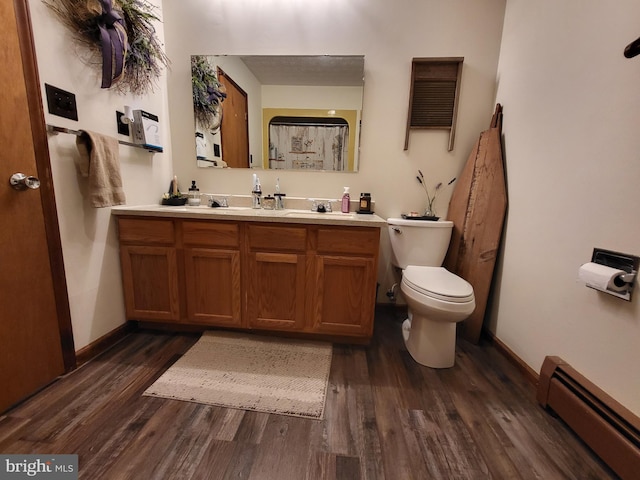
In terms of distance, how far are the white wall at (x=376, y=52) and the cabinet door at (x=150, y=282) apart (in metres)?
0.81

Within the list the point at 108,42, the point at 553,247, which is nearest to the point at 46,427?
the point at 108,42

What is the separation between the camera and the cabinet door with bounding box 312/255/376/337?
154cm

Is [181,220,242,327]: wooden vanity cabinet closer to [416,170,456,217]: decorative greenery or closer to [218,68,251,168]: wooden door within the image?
[218,68,251,168]: wooden door

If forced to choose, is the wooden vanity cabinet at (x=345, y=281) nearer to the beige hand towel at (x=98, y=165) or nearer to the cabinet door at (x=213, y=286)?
the cabinet door at (x=213, y=286)

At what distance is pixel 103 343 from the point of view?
1551mm

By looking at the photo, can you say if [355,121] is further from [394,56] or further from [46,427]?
[46,427]

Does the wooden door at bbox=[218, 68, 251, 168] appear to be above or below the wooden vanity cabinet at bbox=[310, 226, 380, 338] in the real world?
above

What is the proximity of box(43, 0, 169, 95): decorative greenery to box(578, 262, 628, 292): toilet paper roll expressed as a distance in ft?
8.22

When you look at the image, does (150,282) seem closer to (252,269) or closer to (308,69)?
(252,269)

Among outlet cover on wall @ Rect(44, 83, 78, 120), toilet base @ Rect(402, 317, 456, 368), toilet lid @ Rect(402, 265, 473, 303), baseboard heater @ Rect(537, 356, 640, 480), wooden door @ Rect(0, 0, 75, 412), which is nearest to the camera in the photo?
baseboard heater @ Rect(537, 356, 640, 480)

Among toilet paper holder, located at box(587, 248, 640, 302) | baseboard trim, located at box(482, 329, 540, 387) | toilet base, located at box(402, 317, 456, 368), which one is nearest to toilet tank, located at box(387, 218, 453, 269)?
toilet base, located at box(402, 317, 456, 368)

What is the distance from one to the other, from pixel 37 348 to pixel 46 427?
1.19 ft

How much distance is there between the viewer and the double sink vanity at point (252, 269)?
5.03ft

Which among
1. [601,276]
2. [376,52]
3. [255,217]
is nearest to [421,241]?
[601,276]
